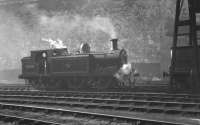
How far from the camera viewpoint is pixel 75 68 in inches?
705

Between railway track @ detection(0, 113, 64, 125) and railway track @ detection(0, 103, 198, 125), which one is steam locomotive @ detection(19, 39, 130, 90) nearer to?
railway track @ detection(0, 103, 198, 125)

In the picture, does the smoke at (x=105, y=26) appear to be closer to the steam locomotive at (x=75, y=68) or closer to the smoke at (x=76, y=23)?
the smoke at (x=76, y=23)

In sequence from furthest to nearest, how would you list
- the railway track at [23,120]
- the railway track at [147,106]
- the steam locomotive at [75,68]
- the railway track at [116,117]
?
the steam locomotive at [75,68], the railway track at [147,106], the railway track at [23,120], the railway track at [116,117]

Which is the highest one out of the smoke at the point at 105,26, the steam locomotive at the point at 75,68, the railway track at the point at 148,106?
the smoke at the point at 105,26

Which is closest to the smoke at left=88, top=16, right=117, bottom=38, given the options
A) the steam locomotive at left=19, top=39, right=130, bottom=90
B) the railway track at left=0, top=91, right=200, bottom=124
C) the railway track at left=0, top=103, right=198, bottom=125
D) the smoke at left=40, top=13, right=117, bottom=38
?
the smoke at left=40, top=13, right=117, bottom=38

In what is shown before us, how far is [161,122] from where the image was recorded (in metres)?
7.08

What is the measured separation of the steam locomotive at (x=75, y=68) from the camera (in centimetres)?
1702

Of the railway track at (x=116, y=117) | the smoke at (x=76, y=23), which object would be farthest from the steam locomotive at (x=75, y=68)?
the smoke at (x=76, y=23)

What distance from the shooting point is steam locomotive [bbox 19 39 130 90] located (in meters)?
17.0

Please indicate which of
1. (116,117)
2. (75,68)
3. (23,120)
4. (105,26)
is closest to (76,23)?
(105,26)

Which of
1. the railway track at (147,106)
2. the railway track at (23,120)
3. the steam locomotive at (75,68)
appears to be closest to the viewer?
the railway track at (23,120)

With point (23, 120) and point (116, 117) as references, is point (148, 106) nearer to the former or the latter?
point (116, 117)

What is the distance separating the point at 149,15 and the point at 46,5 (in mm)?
18676

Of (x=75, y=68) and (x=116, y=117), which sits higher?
(x=75, y=68)
